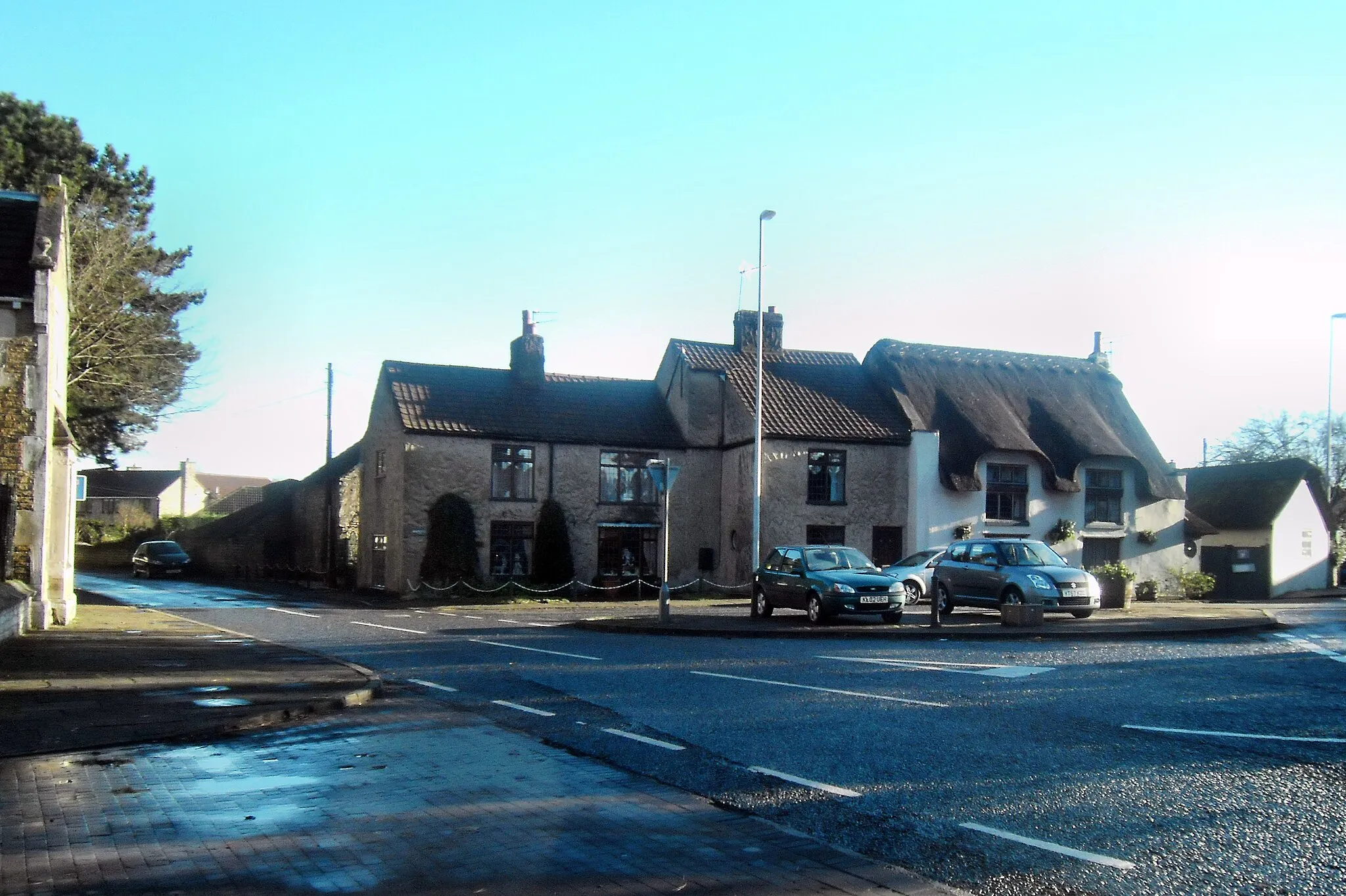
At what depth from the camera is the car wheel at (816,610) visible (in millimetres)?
21672

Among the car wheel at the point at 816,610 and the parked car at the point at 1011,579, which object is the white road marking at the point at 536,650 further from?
the parked car at the point at 1011,579

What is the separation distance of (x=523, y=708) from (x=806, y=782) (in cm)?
430

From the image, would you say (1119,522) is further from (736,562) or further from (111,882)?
(111,882)

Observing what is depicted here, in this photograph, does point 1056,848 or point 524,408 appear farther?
point 524,408

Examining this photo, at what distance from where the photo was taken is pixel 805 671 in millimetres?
14141

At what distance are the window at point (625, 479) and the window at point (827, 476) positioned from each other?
5.40m

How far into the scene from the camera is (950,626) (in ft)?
69.1

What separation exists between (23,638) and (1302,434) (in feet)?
214

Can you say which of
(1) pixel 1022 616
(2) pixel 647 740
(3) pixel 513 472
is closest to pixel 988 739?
(2) pixel 647 740

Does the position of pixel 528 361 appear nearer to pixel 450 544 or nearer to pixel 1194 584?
pixel 450 544

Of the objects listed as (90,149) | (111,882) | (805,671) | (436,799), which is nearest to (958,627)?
(805,671)

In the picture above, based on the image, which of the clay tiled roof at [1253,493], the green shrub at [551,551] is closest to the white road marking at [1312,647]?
the green shrub at [551,551]

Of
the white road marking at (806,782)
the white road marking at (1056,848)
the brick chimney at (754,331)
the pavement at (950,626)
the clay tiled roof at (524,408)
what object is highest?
the brick chimney at (754,331)

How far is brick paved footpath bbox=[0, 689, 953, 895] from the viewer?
564 cm
